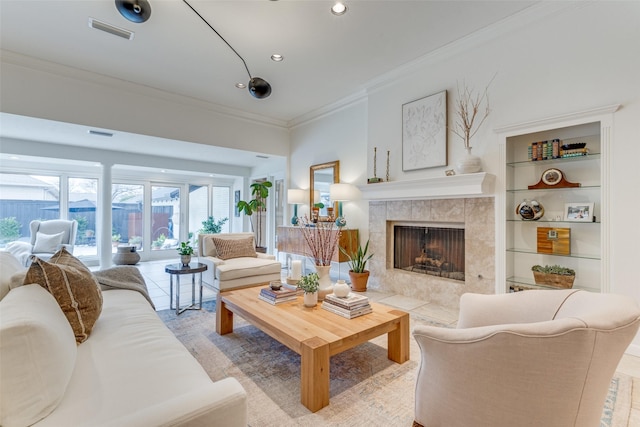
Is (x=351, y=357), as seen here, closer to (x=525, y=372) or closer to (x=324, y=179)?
(x=525, y=372)

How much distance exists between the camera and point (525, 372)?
106 centimetres

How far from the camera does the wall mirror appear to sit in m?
5.04

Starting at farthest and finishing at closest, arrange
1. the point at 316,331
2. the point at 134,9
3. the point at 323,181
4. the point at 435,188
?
the point at 323,181, the point at 435,188, the point at 134,9, the point at 316,331

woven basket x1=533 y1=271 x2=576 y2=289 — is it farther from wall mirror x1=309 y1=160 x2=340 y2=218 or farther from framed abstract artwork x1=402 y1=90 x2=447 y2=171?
wall mirror x1=309 y1=160 x2=340 y2=218

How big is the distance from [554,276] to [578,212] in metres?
0.61

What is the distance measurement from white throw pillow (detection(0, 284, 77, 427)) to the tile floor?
102 inches

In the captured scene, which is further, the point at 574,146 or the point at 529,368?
the point at 574,146

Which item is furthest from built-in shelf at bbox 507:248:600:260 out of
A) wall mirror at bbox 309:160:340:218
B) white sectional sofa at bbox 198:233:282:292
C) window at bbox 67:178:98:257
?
window at bbox 67:178:98:257

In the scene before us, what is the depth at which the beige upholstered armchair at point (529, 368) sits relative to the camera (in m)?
1.02

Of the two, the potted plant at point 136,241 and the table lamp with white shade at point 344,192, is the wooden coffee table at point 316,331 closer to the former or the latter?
the table lamp with white shade at point 344,192

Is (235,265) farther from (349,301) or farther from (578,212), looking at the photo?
(578,212)

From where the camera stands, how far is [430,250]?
388 centimetres

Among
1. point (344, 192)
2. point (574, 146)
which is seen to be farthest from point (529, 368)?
point (344, 192)

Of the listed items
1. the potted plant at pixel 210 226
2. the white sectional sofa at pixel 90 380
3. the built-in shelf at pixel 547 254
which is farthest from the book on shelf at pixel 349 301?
the potted plant at pixel 210 226
